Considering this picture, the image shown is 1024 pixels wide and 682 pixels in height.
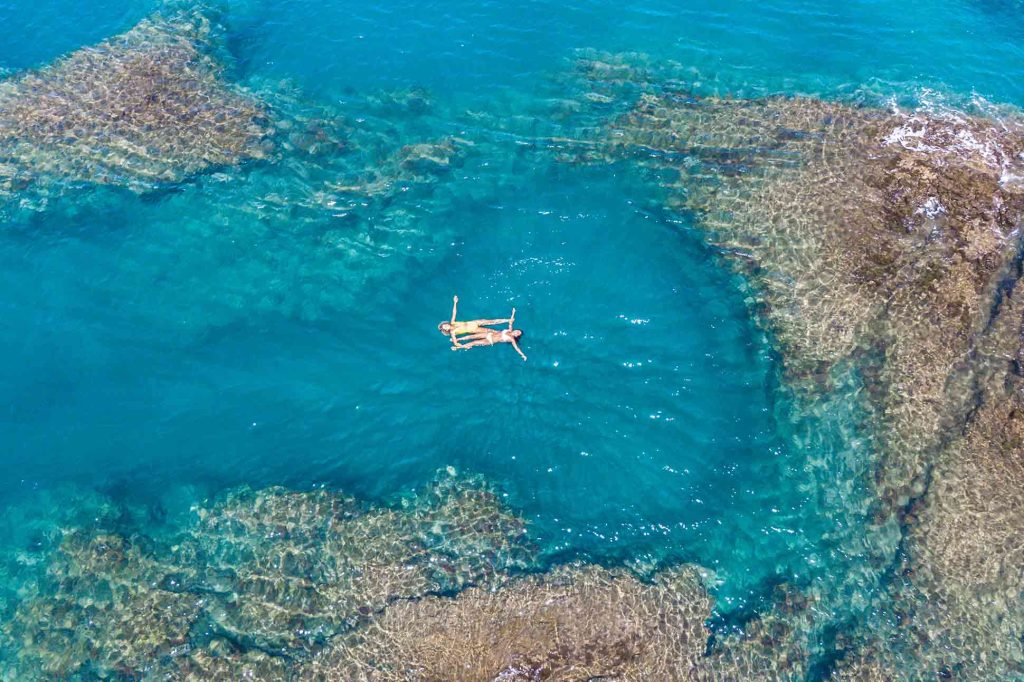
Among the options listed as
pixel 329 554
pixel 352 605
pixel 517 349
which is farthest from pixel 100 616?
pixel 517 349

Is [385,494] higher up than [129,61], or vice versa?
[129,61]

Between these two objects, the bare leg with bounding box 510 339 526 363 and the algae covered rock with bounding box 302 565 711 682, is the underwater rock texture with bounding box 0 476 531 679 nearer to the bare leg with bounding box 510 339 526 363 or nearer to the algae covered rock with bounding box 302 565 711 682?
the algae covered rock with bounding box 302 565 711 682

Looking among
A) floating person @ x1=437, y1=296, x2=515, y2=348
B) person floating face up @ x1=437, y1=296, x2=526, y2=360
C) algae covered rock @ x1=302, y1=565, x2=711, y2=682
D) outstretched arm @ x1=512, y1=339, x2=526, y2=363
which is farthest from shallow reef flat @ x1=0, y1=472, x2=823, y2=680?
floating person @ x1=437, y1=296, x2=515, y2=348

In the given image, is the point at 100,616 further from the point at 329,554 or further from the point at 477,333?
the point at 477,333

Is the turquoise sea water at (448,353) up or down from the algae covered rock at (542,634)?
up

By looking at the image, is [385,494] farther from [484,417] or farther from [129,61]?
[129,61]

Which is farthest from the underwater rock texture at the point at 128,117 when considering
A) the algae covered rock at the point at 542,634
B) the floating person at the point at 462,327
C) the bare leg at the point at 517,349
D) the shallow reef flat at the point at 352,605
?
the algae covered rock at the point at 542,634

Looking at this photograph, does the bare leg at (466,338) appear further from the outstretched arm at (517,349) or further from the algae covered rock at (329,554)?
the algae covered rock at (329,554)

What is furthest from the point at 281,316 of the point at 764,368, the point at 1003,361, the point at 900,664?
the point at 1003,361
